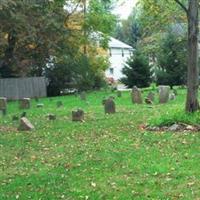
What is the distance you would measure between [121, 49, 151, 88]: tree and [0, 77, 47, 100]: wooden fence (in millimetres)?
7095

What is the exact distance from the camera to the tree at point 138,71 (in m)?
40.7

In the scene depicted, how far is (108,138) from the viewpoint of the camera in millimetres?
12203

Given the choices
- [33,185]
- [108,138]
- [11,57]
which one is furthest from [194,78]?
[11,57]

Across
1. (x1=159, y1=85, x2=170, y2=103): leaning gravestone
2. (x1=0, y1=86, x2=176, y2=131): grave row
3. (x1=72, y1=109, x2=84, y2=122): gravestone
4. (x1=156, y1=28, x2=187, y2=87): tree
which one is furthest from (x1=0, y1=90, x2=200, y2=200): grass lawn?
(x1=156, y1=28, x2=187, y2=87): tree

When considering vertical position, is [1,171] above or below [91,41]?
below

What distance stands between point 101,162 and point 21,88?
26.8m

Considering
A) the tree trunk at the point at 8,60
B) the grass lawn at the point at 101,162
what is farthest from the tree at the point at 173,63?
the grass lawn at the point at 101,162

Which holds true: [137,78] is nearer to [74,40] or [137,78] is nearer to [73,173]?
[74,40]

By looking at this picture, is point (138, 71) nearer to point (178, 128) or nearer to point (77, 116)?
point (77, 116)

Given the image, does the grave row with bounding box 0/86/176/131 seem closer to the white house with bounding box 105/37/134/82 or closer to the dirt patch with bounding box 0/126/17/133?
the dirt patch with bounding box 0/126/17/133

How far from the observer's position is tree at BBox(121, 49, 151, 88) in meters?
40.7

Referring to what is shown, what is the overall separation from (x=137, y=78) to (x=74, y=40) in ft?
18.4

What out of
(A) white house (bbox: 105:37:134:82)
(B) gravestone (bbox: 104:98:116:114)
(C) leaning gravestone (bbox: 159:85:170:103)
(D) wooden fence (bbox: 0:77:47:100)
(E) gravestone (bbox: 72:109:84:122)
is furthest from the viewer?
(A) white house (bbox: 105:37:134:82)

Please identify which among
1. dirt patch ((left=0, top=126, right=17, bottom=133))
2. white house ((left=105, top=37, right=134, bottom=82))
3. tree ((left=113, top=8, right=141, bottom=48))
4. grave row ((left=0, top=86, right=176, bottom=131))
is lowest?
dirt patch ((left=0, top=126, right=17, bottom=133))
